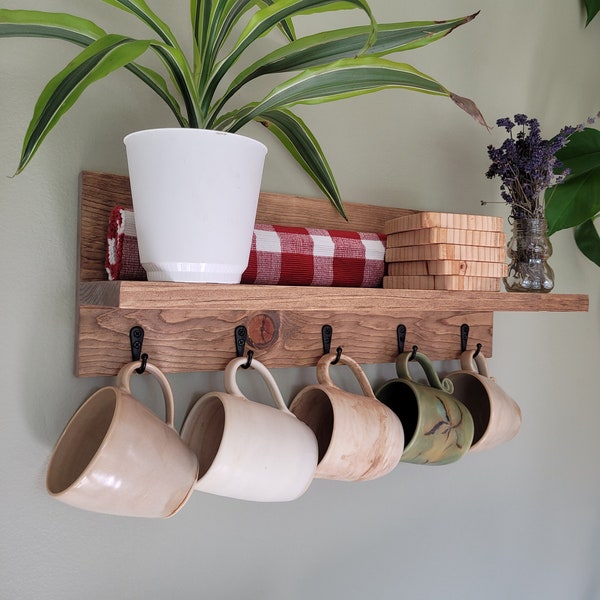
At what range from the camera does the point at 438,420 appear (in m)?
0.95

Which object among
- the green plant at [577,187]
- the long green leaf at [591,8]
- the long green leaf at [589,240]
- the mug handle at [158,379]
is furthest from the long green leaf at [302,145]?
the long green leaf at [591,8]

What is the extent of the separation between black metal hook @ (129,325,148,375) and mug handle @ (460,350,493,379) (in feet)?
1.89

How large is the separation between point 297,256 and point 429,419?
12.5 inches

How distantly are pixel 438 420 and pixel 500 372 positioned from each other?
0.32 m

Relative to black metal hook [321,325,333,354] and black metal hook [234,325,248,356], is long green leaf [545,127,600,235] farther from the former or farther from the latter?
black metal hook [234,325,248,356]

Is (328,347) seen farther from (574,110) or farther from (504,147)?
(574,110)

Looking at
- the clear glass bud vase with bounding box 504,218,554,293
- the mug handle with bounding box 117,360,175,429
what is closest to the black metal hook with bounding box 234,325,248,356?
the mug handle with bounding box 117,360,175,429

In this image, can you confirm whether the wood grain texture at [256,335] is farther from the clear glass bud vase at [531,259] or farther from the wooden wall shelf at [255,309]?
the clear glass bud vase at [531,259]

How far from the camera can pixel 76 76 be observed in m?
0.59

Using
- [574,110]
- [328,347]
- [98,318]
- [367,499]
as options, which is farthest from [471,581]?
[574,110]

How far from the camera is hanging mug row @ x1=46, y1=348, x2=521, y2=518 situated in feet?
2.25

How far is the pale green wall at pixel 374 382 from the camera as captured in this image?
764 millimetres

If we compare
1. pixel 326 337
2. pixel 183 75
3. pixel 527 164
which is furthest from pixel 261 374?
pixel 527 164

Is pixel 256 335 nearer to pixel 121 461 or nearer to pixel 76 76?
pixel 121 461
